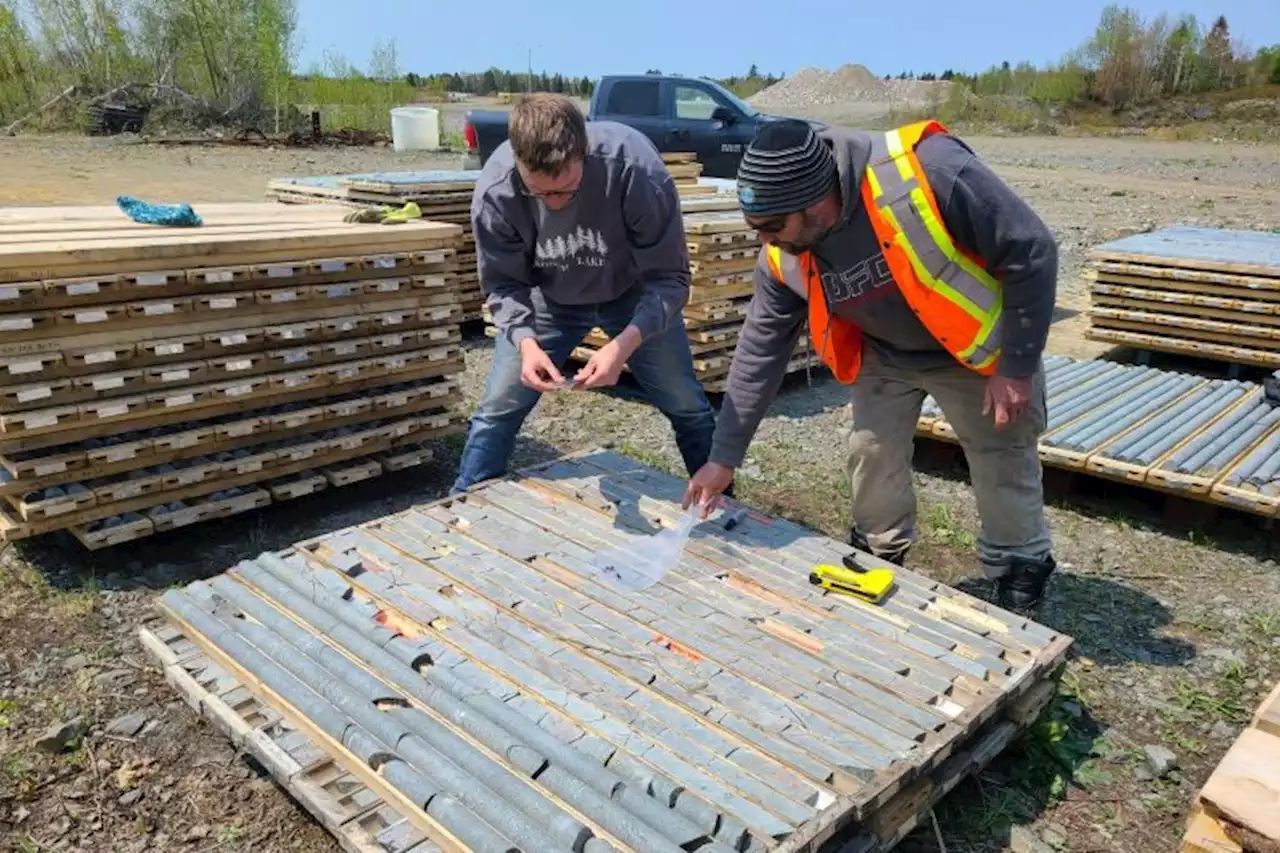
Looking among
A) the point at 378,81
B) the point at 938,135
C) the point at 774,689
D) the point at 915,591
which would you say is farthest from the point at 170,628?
the point at 378,81

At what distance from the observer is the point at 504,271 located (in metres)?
4.07

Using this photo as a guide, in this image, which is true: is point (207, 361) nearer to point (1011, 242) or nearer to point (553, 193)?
point (553, 193)

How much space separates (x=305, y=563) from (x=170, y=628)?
466 millimetres

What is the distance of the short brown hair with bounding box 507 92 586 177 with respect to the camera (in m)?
3.38

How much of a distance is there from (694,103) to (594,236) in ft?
29.2

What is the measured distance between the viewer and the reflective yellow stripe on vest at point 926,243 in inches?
112

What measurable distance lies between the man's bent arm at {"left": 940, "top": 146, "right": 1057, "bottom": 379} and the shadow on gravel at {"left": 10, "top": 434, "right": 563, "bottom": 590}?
10.1 ft

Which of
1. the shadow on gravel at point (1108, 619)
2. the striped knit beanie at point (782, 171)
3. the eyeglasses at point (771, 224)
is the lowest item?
the shadow on gravel at point (1108, 619)

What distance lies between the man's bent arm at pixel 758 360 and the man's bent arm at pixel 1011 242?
0.66 metres

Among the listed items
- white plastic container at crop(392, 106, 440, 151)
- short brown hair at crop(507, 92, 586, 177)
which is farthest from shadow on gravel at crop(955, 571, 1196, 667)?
white plastic container at crop(392, 106, 440, 151)

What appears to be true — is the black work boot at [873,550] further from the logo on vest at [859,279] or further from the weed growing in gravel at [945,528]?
the logo on vest at [859,279]

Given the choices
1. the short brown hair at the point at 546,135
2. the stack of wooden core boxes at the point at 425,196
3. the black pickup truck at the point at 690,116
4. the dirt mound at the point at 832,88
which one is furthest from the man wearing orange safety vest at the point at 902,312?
the dirt mound at the point at 832,88

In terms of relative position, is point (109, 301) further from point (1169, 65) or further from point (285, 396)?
point (1169, 65)

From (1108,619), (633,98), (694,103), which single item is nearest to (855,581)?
(1108,619)
